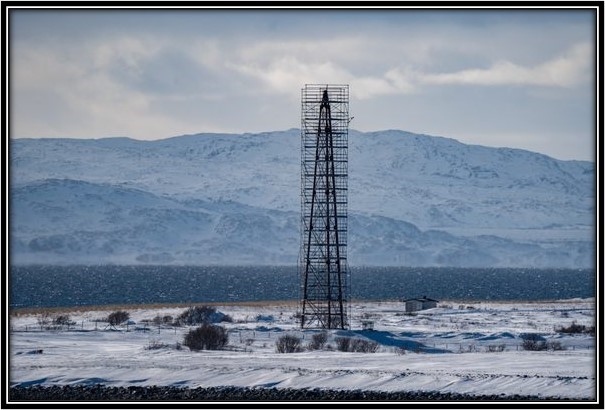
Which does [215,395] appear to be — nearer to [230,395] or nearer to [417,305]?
[230,395]

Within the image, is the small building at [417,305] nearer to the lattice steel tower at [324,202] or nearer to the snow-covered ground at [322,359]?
the snow-covered ground at [322,359]

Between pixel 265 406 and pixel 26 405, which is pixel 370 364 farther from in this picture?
pixel 26 405

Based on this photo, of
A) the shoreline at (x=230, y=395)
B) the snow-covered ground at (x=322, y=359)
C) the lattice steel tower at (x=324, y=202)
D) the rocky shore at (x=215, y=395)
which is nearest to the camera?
the shoreline at (x=230, y=395)

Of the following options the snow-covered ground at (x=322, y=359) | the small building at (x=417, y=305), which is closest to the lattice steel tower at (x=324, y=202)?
the snow-covered ground at (x=322, y=359)

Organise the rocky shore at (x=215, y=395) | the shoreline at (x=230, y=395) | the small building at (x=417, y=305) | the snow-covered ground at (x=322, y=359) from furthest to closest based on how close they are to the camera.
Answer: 1. the small building at (x=417, y=305)
2. the snow-covered ground at (x=322, y=359)
3. the rocky shore at (x=215, y=395)
4. the shoreline at (x=230, y=395)

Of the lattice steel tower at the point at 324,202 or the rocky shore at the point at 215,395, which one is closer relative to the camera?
the rocky shore at the point at 215,395

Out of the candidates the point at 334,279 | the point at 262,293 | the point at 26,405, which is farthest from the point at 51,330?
the point at 262,293

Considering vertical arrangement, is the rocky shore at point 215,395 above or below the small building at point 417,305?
below

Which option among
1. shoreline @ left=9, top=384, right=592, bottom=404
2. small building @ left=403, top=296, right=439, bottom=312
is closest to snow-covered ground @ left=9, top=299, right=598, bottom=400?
shoreline @ left=9, top=384, right=592, bottom=404
